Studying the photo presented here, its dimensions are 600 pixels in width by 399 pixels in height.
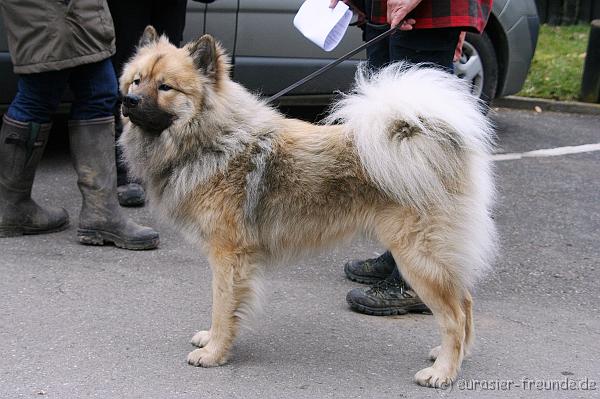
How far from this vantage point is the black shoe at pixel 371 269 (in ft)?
14.7

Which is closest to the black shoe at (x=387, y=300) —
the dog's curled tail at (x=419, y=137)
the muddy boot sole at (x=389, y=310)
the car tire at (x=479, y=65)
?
the muddy boot sole at (x=389, y=310)

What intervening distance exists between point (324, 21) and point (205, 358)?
5.61 feet

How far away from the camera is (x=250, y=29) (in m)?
6.39

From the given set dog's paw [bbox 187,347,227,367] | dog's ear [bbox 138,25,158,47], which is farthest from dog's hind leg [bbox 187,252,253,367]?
dog's ear [bbox 138,25,158,47]

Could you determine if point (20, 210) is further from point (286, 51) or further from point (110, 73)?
point (286, 51)

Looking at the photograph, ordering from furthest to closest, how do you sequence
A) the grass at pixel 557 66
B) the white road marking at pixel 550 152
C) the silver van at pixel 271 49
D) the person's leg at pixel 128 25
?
the grass at pixel 557 66, the white road marking at pixel 550 152, the silver van at pixel 271 49, the person's leg at pixel 128 25

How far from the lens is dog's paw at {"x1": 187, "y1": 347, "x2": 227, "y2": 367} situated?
3576 millimetres

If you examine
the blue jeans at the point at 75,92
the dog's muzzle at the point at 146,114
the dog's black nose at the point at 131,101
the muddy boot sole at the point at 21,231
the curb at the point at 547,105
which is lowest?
the muddy boot sole at the point at 21,231

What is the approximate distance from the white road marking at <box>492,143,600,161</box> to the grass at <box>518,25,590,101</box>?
177 centimetres

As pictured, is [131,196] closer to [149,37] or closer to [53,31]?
[53,31]

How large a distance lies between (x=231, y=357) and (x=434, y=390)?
2.84 ft

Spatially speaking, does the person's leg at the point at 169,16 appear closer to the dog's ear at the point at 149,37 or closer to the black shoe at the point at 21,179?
the black shoe at the point at 21,179

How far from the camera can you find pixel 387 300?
13.6ft

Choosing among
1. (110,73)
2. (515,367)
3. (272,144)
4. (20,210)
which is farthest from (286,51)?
(515,367)
